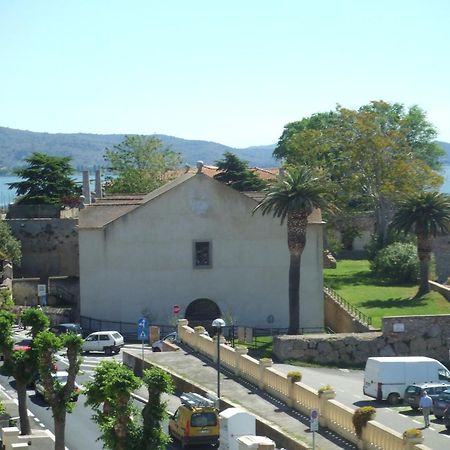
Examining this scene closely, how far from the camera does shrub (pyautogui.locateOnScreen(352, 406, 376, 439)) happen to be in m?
31.0

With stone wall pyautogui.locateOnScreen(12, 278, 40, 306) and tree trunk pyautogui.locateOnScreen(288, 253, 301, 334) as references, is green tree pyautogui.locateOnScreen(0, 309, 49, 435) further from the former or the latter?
stone wall pyautogui.locateOnScreen(12, 278, 40, 306)

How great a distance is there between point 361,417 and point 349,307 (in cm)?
3174

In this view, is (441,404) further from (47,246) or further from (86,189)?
(86,189)

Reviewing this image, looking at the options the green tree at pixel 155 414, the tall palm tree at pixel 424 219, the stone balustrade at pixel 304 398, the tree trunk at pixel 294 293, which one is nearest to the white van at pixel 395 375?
the stone balustrade at pixel 304 398

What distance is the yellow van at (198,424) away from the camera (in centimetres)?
3416

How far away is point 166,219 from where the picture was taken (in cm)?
6450

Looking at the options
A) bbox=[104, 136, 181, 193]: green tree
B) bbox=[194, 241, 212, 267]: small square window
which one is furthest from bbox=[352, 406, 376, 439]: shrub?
bbox=[104, 136, 181, 193]: green tree

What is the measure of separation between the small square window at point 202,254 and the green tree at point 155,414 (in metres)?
35.6

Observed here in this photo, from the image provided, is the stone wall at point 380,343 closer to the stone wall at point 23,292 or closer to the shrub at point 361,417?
the stone wall at point 23,292

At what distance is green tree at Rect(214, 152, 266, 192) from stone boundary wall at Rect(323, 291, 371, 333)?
23.1m

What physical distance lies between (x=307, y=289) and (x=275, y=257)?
2628mm

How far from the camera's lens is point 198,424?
34.2 m

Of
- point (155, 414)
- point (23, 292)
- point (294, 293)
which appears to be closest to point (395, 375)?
point (155, 414)

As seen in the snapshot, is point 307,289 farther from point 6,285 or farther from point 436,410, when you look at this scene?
point 436,410
